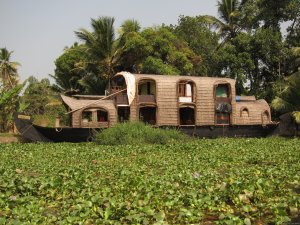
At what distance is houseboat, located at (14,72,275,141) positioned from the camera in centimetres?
1867

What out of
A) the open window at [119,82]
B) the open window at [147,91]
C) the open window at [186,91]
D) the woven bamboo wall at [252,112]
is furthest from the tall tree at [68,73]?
the woven bamboo wall at [252,112]

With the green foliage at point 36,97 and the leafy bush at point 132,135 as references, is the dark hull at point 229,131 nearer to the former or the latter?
the leafy bush at point 132,135

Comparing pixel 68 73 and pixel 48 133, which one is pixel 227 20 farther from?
pixel 48 133

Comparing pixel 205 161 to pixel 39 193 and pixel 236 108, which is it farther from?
pixel 236 108

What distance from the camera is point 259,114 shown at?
2209 cm

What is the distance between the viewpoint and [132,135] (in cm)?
1617

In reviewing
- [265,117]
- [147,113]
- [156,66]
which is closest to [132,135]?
[147,113]

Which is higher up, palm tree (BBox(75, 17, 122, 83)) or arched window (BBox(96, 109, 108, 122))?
palm tree (BBox(75, 17, 122, 83))

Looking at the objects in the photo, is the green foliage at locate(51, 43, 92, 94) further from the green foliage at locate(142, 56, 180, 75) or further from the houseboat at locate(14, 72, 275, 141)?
the houseboat at locate(14, 72, 275, 141)

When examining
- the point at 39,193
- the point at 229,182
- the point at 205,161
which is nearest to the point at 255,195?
the point at 229,182

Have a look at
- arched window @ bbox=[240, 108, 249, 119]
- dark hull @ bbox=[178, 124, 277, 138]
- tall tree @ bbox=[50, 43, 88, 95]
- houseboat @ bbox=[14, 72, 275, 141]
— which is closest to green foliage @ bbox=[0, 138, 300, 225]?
houseboat @ bbox=[14, 72, 275, 141]

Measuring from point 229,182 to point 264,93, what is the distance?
69.1ft

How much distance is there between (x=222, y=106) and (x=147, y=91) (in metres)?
4.04

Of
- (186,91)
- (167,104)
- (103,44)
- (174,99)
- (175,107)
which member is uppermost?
(103,44)
